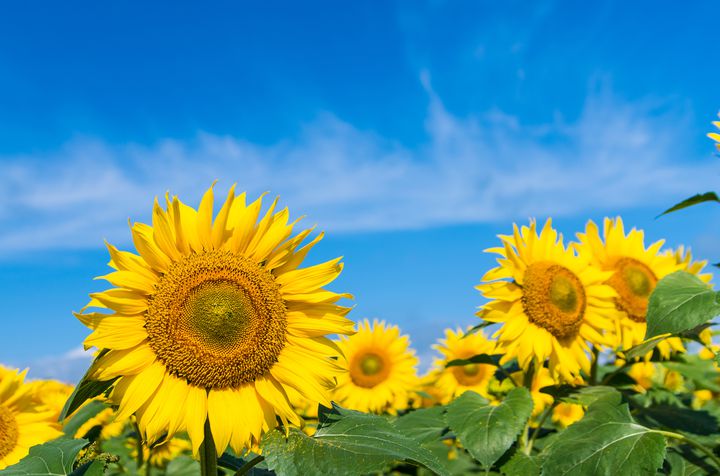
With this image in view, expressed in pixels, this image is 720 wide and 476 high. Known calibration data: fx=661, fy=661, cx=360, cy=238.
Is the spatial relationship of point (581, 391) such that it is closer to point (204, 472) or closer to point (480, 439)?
point (480, 439)

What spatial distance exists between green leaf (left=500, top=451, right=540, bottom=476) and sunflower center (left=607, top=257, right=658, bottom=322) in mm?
2164

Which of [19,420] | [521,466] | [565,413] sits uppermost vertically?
[565,413]

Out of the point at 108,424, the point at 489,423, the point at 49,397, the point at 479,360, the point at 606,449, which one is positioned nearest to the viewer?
the point at 606,449

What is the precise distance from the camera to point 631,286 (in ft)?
19.5

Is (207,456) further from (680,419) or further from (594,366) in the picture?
(680,419)

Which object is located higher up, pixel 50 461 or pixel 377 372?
pixel 377 372

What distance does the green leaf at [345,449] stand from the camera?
2629 millimetres

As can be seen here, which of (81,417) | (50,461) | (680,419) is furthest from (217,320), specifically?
(680,419)

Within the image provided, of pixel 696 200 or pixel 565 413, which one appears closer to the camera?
pixel 696 200

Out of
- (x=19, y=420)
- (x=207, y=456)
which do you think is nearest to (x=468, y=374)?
(x=19, y=420)

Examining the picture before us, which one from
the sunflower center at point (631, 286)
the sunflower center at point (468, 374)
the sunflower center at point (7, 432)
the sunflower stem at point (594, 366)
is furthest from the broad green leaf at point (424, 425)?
the sunflower center at point (468, 374)

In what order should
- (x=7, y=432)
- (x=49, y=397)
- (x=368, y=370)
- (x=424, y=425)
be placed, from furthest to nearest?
(x=368, y=370), (x=49, y=397), (x=424, y=425), (x=7, y=432)

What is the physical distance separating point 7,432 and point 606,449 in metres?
3.90

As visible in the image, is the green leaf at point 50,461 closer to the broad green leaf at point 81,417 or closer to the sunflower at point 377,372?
the broad green leaf at point 81,417
